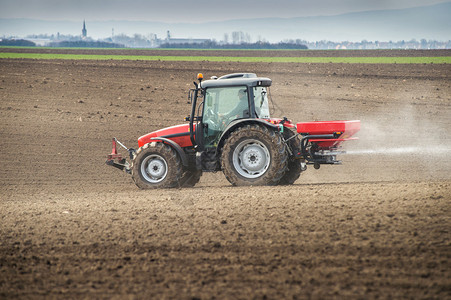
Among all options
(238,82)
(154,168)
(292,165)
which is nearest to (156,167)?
(154,168)

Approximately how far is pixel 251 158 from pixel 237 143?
1.45 ft

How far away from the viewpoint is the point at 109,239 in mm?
7551

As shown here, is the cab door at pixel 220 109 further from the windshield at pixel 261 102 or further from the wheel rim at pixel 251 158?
the wheel rim at pixel 251 158

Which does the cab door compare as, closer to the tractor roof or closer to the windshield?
the tractor roof

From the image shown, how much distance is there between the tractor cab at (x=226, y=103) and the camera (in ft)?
36.2

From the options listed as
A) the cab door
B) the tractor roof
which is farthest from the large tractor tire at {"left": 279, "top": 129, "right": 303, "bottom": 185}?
the tractor roof

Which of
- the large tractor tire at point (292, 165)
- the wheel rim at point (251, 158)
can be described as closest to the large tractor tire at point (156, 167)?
the wheel rim at point (251, 158)

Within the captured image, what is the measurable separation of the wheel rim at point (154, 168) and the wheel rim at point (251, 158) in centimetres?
167

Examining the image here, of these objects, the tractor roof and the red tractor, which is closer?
the red tractor

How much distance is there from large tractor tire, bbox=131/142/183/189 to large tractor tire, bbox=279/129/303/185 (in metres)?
2.36

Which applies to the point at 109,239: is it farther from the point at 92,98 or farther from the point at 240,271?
the point at 92,98

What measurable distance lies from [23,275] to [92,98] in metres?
18.9

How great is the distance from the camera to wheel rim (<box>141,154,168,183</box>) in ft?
37.9

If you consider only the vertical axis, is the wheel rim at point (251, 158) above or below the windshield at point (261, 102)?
below
